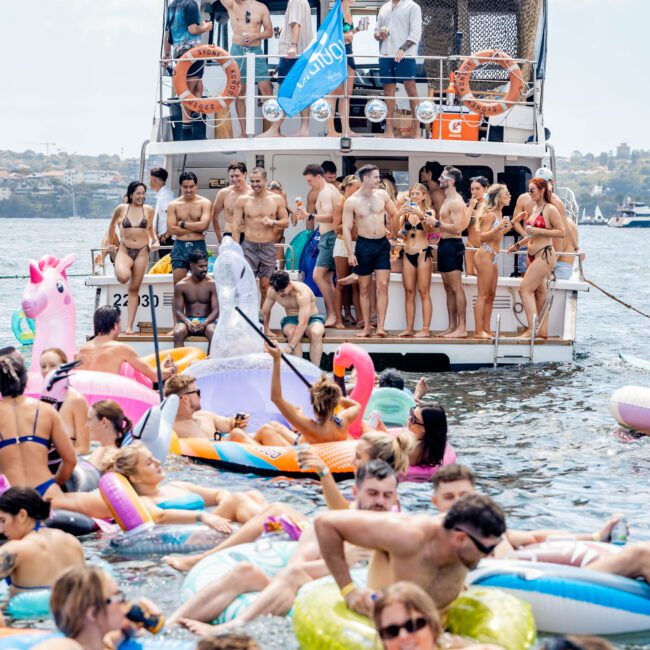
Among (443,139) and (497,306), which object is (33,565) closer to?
(497,306)

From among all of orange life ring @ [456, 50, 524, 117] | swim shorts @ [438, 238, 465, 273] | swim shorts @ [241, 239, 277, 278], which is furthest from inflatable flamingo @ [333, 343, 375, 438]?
orange life ring @ [456, 50, 524, 117]

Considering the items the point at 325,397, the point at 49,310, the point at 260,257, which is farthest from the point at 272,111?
the point at 325,397

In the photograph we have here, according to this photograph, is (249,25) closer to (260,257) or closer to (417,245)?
(260,257)

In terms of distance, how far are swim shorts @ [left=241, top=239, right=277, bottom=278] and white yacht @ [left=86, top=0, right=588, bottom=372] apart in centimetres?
65

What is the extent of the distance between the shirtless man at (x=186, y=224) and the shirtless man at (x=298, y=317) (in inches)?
46.4

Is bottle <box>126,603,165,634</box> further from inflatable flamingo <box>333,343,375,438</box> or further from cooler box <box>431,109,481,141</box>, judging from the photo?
cooler box <box>431,109,481,141</box>

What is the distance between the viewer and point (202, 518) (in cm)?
770

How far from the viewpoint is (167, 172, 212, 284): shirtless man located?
14.1 metres

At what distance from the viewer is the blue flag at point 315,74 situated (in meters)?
15.2

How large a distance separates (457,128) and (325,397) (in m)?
8.13

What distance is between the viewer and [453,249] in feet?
46.7

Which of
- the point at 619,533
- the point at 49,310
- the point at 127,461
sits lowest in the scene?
the point at 619,533

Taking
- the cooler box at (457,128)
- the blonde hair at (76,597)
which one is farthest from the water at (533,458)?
the cooler box at (457,128)

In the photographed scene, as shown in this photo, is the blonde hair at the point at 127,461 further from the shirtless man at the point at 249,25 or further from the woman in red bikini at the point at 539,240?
the shirtless man at the point at 249,25
